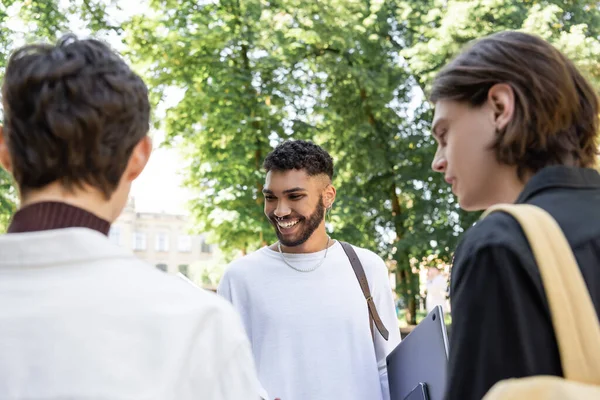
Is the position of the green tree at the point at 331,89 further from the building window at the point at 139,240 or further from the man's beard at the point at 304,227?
the building window at the point at 139,240

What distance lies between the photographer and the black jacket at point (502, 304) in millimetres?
1111

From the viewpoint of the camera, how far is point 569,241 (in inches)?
45.9

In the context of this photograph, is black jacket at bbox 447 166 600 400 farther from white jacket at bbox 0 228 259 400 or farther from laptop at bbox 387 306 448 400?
laptop at bbox 387 306 448 400

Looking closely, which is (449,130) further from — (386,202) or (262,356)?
(386,202)

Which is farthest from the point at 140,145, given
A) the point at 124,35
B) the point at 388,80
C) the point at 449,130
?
the point at 388,80

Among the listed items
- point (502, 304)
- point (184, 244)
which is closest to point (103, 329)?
point (502, 304)

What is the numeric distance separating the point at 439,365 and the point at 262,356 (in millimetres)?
1202

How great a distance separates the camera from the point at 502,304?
1124 mm

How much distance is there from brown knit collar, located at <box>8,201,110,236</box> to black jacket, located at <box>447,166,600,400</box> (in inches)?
23.9

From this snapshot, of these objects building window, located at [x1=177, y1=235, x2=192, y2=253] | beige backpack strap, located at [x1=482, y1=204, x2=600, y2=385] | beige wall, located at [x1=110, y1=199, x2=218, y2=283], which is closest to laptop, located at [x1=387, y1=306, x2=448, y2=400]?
beige backpack strap, located at [x1=482, y1=204, x2=600, y2=385]

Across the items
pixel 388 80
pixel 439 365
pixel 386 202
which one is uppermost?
pixel 388 80

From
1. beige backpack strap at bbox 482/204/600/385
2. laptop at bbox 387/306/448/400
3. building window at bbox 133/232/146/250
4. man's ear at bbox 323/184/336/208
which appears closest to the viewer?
beige backpack strap at bbox 482/204/600/385

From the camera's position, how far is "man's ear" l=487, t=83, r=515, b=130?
4.44 feet

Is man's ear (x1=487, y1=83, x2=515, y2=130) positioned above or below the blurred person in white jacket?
above
